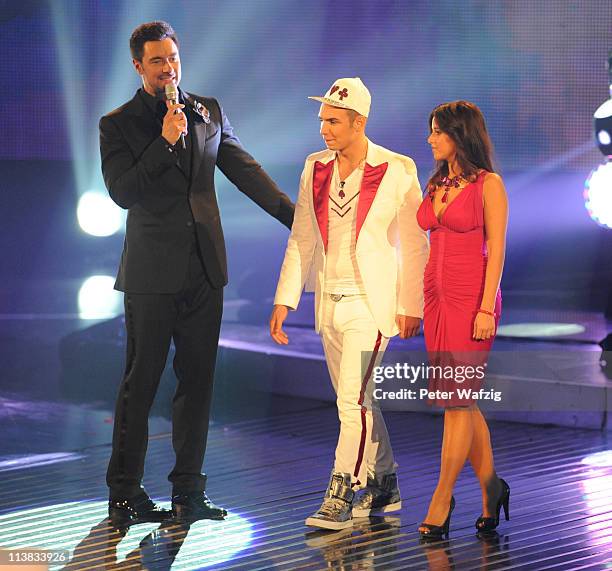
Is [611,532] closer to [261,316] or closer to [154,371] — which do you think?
[154,371]

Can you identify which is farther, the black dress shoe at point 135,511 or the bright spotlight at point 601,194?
the bright spotlight at point 601,194

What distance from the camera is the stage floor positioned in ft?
12.5

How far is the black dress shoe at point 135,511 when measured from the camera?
423 centimetres

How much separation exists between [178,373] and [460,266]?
1111 millimetres

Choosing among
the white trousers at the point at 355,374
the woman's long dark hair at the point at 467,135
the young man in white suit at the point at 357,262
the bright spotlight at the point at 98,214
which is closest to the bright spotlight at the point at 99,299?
the bright spotlight at the point at 98,214

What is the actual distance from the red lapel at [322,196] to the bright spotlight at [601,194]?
265cm

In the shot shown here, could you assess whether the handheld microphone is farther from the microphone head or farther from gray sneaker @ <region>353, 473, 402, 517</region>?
gray sneaker @ <region>353, 473, 402, 517</region>

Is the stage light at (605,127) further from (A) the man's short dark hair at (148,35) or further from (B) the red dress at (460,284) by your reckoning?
(A) the man's short dark hair at (148,35)

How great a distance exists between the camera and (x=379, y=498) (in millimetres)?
4309

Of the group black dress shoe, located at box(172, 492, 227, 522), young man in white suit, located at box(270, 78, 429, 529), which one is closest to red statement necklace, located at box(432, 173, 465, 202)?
young man in white suit, located at box(270, 78, 429, 529)

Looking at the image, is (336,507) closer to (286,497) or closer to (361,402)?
(361,402)

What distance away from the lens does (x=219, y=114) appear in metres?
4.41

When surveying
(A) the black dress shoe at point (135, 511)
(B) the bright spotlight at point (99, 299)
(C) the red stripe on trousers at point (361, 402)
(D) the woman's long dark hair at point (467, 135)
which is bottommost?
(A) the black dress shoe at point (135, 511)

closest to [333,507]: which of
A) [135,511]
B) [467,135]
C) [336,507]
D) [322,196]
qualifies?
[336,507]
